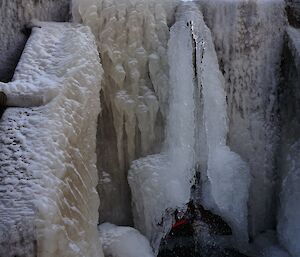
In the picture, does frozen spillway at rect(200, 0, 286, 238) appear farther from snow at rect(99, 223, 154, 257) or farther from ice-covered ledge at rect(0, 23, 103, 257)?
ice-covered ledge at rect(0, 23, 103, 257)

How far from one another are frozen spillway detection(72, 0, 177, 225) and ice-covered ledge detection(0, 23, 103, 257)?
1.49 feet

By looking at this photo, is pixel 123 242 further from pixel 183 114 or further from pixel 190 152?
pixel 183 114

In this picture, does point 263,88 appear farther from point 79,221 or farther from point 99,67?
point 79,221

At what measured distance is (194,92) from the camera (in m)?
3.33

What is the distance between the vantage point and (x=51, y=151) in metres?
2.01

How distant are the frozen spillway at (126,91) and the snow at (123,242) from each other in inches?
9.6

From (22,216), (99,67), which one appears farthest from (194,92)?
(22,216)

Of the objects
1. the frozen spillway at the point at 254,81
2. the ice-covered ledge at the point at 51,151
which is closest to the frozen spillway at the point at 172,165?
the frozen spillway at the point at 254,81

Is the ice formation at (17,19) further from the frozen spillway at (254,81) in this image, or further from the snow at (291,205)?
the snow at (291,205)

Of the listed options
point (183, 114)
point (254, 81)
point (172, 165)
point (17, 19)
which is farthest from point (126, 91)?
point (254, 81)

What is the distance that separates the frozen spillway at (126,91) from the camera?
3.29 m

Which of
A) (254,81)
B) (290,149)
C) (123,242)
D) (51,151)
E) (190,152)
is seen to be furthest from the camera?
(254,81)

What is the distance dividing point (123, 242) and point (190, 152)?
819mm

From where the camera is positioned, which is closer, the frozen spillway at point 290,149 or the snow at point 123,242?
the snow at point 123,242
